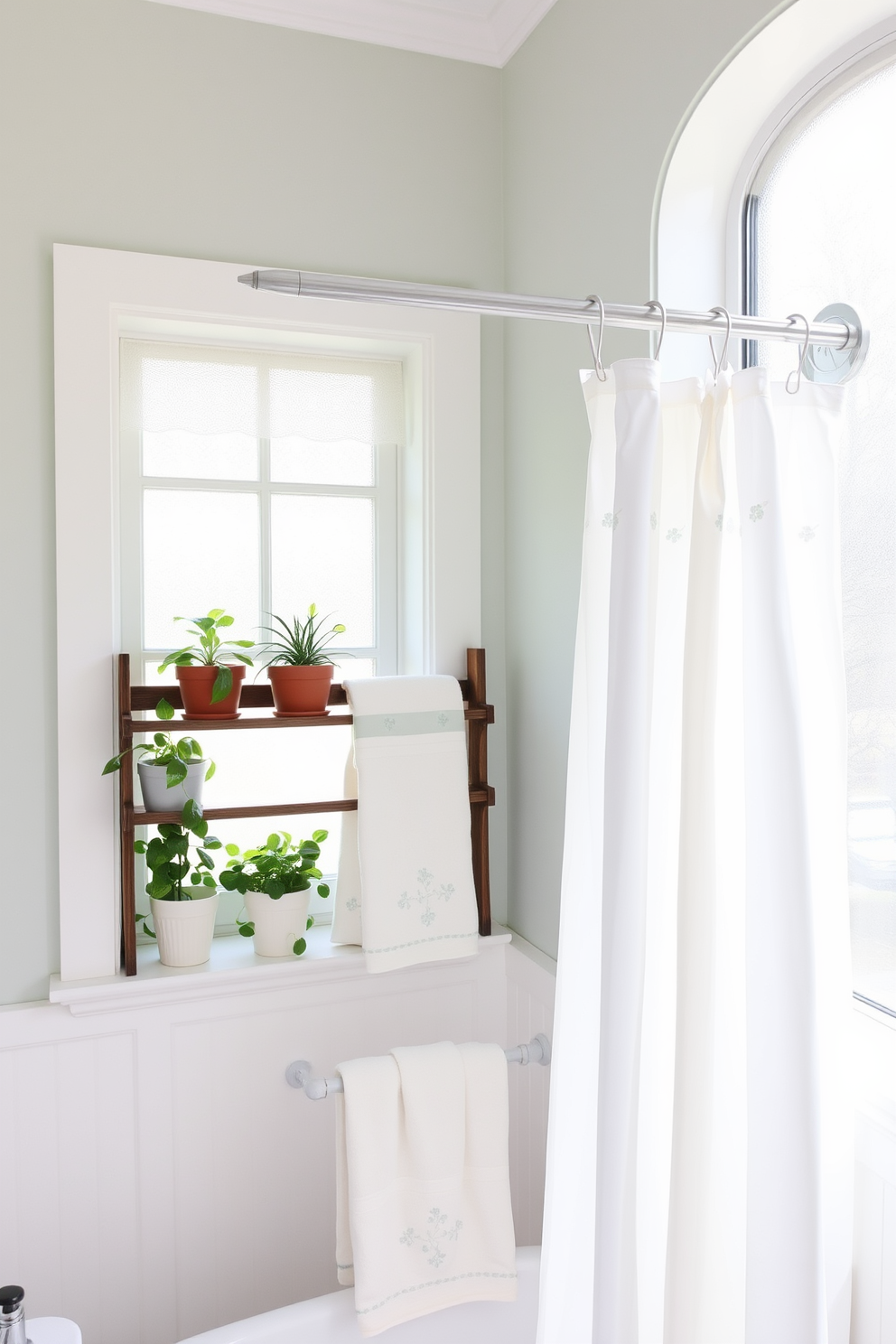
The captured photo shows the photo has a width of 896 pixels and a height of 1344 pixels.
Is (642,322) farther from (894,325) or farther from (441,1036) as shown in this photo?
(441,1036)

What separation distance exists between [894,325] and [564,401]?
599 millimetres

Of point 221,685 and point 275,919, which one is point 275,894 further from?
point 221,685

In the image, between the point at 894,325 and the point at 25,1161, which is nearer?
the point at 894,325

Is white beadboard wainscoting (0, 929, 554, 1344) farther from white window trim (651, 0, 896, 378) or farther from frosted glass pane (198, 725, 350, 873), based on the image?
white window trim (651, 0, 896, 378)

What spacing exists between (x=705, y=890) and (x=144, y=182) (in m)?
1.46

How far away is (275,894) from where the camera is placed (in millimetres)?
1707

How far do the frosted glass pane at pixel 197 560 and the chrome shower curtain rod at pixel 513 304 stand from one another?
0.95m

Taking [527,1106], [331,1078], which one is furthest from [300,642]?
[527,1106]

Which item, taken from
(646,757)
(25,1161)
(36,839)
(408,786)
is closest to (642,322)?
(646,757)

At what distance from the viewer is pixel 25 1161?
1.58 m

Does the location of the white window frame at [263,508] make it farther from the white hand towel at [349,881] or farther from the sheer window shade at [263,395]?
the white hand towel at [349,881]

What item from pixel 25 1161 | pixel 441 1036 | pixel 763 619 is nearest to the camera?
pixel 763 619

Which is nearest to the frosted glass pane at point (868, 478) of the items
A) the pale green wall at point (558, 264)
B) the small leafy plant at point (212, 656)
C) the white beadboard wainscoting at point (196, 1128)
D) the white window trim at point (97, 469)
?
the pale green wall at point (558, 264)

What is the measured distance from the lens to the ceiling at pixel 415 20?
167 centimetres
